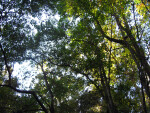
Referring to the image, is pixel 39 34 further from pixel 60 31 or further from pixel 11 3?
pixel 11 3

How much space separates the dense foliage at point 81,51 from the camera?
7825 millimetres

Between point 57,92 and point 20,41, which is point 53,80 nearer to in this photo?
point 57,92

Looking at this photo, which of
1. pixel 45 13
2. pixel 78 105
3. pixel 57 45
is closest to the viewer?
pixel 45 13

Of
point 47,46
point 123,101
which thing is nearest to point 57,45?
point 47,46

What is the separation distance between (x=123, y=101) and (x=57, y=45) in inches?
317

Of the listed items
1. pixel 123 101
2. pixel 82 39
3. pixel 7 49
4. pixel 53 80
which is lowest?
pixel 123 101

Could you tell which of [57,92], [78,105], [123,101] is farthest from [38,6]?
[78,105]

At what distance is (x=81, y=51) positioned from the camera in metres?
9.37

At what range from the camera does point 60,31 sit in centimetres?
1313

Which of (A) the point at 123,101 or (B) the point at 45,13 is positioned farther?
(B) the point at 45,13

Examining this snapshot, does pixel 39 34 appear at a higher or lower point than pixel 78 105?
higher

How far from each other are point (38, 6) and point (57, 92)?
29.6 ft

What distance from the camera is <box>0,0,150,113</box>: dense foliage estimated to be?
308 inches

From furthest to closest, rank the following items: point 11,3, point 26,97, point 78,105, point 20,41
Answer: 1. point 78,105
2. point 26,97
3. point 20,41
4. point 11,3
